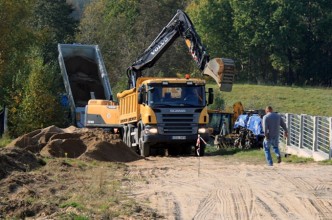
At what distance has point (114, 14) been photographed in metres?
90.7

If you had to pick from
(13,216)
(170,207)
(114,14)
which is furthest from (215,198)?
(114,14)

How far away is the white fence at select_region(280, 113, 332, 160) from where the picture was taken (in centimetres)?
2486

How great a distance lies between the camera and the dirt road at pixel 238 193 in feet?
40.8

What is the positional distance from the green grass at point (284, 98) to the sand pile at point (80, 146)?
1171 inches

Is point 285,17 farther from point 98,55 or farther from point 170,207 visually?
point 170,207

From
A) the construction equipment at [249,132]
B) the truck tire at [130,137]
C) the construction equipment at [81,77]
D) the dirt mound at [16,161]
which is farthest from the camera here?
the construction equipment at [81,77]

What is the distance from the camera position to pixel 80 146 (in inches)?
1079

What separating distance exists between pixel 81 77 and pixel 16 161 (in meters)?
21.7

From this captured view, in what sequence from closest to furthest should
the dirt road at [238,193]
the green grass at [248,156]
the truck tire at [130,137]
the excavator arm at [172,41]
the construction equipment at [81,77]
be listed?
the dirt road at [238,193] < the green grass at [248,156] < the excavator arm at [172,41] < the truck tire at [130,137] < the construction equipment at [81,77]

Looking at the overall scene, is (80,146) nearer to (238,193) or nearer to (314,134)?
(314,134)

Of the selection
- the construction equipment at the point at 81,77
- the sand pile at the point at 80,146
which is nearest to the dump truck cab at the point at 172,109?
the sand pile at the point at 80,146

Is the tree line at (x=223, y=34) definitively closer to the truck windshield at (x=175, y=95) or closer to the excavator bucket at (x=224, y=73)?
the truck windshield at (x=175, y=95)

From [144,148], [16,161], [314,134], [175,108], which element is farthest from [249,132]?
[16,161]

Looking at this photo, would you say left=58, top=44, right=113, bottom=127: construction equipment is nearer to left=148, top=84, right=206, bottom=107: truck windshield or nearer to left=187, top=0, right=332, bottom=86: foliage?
left=148, top=84, right=206, bottom=107: truck windshield
